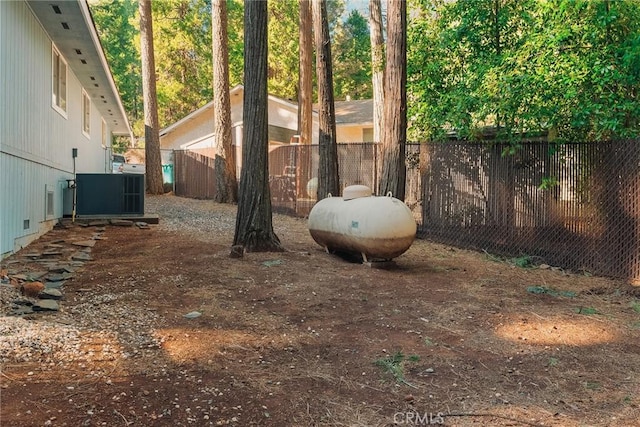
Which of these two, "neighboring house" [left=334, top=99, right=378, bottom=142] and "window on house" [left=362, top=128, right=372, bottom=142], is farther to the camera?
"window on house" [left=362, top=128, right=372, bottom=142]

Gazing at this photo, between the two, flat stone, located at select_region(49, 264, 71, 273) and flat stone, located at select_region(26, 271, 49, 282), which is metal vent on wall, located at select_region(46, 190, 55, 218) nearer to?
flat stone, located at select_region(49, 264, 71, 273)

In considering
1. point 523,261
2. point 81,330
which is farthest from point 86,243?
point 523,261

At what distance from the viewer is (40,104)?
9.00 m

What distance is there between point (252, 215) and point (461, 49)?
526cm

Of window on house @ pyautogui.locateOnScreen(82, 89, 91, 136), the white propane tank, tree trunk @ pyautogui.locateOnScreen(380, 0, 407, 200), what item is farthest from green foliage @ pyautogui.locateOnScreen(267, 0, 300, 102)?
the white propane tank

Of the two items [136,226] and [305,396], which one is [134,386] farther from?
[136,226]

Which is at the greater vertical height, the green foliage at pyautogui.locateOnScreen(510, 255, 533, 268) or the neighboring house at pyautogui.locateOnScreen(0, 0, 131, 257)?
the neighboring house at pyautogui.locateOnScreen(0, 0, 131, 257)

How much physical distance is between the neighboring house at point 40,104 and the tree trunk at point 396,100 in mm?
5236

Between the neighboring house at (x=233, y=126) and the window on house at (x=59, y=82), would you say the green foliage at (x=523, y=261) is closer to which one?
the window on house at (x=59, y=82)

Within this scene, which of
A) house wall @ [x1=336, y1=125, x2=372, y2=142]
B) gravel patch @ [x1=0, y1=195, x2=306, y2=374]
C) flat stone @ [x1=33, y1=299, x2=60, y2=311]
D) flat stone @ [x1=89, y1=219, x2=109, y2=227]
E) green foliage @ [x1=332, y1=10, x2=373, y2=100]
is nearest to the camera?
gravel patch @ [x1=0, y1=195, x2=306, y2=374]

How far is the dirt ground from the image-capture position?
3.18 m

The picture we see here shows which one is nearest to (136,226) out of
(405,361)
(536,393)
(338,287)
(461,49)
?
(338,287)

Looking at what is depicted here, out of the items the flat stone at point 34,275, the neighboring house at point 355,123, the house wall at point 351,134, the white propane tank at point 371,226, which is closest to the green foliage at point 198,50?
the neighboring house at point 355,123

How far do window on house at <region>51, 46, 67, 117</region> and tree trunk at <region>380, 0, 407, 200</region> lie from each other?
6.44 meters
